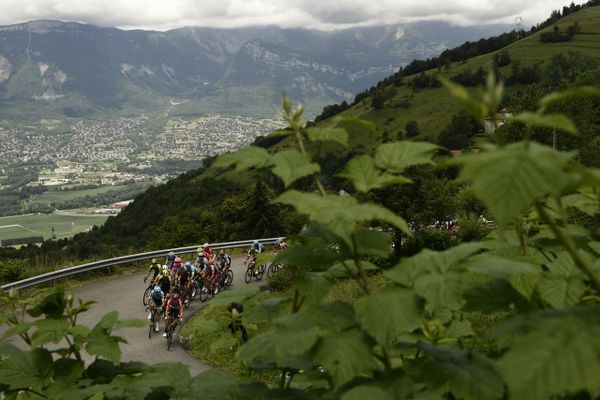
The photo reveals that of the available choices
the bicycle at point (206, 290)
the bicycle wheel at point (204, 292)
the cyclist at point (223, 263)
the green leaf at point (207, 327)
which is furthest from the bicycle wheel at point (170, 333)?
the green leaf at point (207, 327)

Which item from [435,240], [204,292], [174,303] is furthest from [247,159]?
[435,240]

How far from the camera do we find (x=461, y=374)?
1938 mm

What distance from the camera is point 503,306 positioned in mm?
2143

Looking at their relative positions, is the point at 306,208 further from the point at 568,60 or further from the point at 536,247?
the point at 568,60

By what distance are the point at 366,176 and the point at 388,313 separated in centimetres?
60

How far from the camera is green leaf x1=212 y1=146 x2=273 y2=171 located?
2.07 meters

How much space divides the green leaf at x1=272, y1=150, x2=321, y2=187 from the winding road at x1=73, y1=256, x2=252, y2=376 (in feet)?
45.6

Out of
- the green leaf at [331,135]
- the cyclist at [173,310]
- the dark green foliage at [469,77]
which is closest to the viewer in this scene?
the green leaf at [331,135]

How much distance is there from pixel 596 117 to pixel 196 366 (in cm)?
10874

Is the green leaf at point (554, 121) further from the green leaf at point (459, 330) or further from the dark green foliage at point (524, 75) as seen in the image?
the dark green foliage at point (524, 75)

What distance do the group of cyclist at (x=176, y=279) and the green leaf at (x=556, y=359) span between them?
18.5m

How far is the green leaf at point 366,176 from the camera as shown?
2.08 metres

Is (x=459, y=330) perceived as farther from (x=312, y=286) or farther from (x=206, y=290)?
(x=206, y=290)

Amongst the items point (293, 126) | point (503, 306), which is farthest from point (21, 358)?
point (503, 306)
